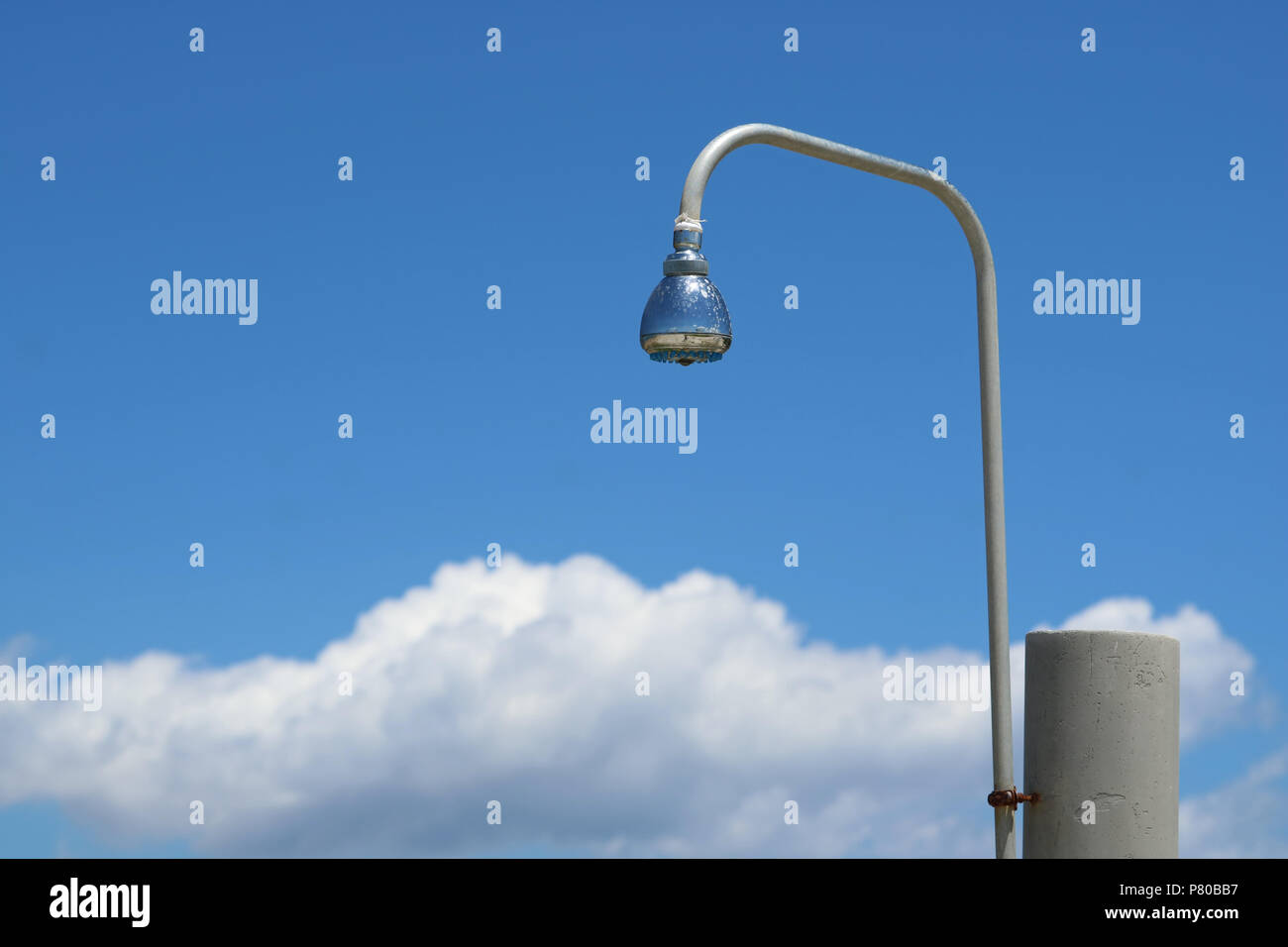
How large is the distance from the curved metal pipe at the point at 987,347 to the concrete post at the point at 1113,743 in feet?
0.96

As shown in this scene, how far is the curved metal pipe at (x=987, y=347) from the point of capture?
811cm

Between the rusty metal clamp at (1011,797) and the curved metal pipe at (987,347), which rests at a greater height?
the curved metal pipe at (987,347)

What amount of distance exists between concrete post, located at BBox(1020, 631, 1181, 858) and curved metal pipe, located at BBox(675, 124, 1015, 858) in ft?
0.96

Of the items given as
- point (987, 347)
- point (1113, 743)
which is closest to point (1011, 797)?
point (1113, 743)

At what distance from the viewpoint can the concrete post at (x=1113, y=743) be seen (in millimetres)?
8047

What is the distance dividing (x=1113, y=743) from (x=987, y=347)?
7.75 feet

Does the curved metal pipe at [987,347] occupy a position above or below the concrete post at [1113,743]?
above

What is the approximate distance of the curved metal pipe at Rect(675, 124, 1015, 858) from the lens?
26.6 ft

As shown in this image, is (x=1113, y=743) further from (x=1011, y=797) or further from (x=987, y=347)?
(x=987, y=347)
